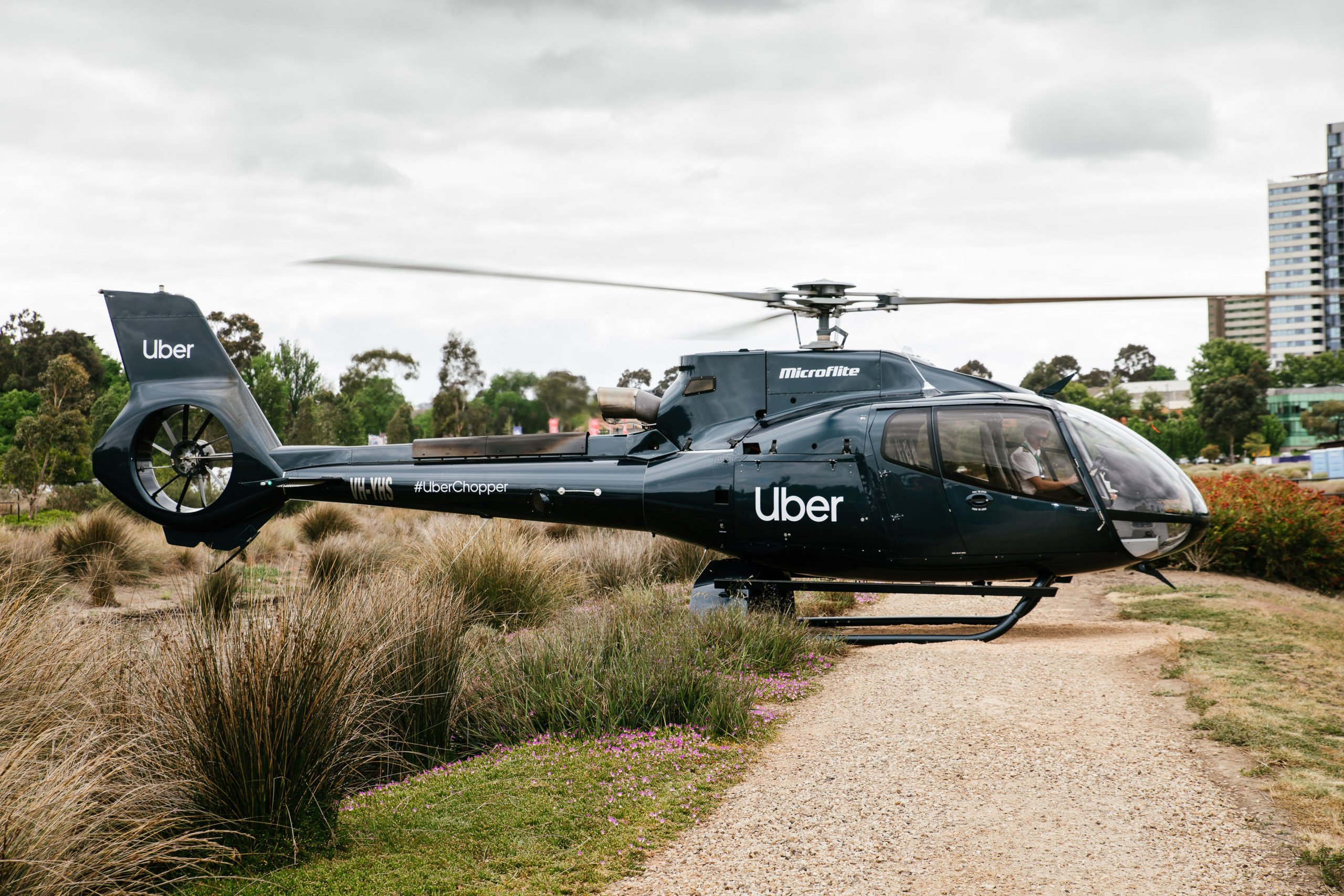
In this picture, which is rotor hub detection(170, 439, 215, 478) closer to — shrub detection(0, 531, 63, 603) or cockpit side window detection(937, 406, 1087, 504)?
shrub detection(0, 531, 63, 603)

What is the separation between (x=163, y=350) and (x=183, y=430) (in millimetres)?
1042

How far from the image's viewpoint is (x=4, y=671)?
514cm

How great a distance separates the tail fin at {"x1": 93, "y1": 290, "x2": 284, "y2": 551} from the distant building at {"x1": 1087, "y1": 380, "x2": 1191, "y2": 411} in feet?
340

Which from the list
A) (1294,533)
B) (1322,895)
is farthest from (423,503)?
(1294,533)

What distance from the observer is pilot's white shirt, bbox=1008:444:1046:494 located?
7.42m

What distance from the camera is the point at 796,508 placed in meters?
8.13

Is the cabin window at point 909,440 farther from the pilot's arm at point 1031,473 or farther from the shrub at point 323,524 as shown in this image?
the shrub at point 323,524

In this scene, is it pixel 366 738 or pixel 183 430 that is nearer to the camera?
pixel 366 738

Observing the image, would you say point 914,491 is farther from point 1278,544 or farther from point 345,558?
point 1278,544

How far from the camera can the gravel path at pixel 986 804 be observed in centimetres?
490

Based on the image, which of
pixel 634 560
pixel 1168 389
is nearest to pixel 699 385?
pixel 634 560

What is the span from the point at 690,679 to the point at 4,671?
14.0ft

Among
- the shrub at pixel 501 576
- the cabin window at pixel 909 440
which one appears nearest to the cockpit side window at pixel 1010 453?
the cabin window at pixel 909 440

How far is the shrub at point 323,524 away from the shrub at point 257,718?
13404mm
